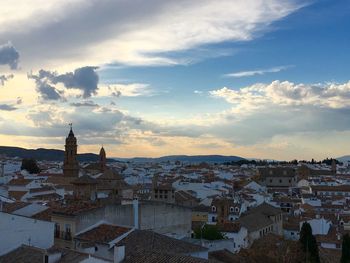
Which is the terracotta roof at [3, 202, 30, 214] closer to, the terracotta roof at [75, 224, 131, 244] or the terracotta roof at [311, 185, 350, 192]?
the terracotta roof at [75, 224, 131, 244]

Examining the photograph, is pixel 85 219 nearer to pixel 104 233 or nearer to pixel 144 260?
pixel 104 233

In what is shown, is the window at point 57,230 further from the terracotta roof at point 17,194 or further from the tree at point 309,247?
the terracotta roof at point 17,194

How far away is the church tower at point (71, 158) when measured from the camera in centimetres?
7556

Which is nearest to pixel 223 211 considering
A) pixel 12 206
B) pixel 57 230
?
pixel 12 206

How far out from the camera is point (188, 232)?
33188mm

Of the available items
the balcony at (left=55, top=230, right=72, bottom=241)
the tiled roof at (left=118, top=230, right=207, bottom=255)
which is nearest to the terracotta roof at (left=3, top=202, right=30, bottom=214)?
the balcony at (left=55, top=230, right=72, bottom=241)

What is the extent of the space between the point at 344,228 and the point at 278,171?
6318 cm

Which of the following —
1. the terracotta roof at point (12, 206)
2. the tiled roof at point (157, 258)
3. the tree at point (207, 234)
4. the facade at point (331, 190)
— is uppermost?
the terracotta roof at point (12, 206)

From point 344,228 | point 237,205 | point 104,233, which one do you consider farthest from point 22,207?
point 344,228

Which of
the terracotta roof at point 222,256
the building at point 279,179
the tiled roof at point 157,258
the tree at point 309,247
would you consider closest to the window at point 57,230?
the tiled roof at point 157,258

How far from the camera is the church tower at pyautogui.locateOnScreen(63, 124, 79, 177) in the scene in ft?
248

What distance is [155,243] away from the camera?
78.2 ft

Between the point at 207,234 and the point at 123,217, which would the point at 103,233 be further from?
the point at 207,234

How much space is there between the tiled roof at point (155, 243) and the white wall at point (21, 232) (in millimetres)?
3936
